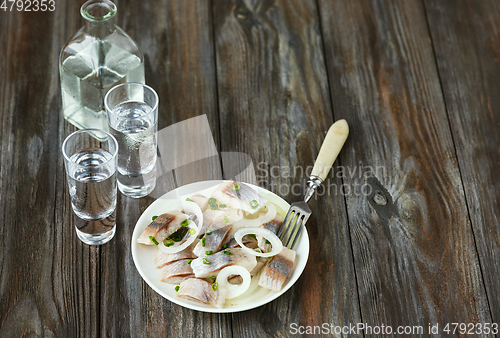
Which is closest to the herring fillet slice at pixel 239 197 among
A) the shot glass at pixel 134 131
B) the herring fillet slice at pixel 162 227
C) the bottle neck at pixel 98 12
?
the herring fillet slice at pixel 162 227

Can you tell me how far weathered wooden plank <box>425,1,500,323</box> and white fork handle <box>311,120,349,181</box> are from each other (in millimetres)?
364

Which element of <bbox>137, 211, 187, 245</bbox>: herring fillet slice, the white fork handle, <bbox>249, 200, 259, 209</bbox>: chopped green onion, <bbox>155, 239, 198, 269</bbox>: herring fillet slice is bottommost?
<bbox>155, 239, 198, 269</bbox>: herring fillet slice

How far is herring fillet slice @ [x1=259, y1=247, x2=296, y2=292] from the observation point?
1.17 metres

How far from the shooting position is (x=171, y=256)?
→ 122cm

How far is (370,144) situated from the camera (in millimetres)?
1597

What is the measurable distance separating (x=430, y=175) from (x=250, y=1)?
3.11 ft

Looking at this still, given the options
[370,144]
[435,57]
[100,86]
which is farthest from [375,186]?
[100,86]

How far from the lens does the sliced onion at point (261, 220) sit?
127cm

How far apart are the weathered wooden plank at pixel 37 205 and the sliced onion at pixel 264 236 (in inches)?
13.9

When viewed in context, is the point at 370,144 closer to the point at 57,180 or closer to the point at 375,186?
the point at 375,186

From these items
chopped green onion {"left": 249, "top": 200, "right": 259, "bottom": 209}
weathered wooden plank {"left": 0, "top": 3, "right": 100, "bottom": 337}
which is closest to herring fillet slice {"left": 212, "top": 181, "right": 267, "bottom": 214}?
chopped green onion {"left": 249, "top": 200, "right": 259, "bottom": 209}

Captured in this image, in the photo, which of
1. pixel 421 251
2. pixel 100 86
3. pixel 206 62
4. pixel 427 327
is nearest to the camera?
pixel 427 327

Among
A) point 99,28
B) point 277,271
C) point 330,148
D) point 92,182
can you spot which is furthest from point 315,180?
point 99,28

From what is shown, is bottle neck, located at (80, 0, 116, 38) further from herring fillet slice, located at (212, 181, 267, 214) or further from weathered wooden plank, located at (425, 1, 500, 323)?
weathered wooden plank, located at (425, 1, 500, 323)
